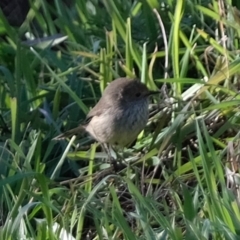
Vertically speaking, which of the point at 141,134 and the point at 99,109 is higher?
the point at 99,109

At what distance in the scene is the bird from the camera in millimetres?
4492

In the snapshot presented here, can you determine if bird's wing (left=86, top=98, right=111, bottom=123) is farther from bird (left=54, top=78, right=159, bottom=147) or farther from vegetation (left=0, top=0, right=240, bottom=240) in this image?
vegetation (left=0, top=0, right=240, bottom=240)

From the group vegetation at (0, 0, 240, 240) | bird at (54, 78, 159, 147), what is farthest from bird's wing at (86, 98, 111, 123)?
vegetation at (0, 0, 240, 240)

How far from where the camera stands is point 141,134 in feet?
15.0

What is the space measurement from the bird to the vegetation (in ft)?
0.20

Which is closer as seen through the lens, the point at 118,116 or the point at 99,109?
the point at 99,109

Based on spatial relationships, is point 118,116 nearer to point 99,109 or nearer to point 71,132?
point 99,109

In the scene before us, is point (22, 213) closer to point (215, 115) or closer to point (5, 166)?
point (5, 166)

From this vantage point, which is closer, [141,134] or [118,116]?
[141,134]

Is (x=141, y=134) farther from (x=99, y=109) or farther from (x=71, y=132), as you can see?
(x=71, y=132)

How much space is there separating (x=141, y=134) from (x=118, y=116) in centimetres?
20

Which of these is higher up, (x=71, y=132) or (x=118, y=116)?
(x=71, y=132)

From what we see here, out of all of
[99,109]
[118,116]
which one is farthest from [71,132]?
[118,116]

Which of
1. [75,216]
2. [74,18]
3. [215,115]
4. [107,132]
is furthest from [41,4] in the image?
[75,216]
